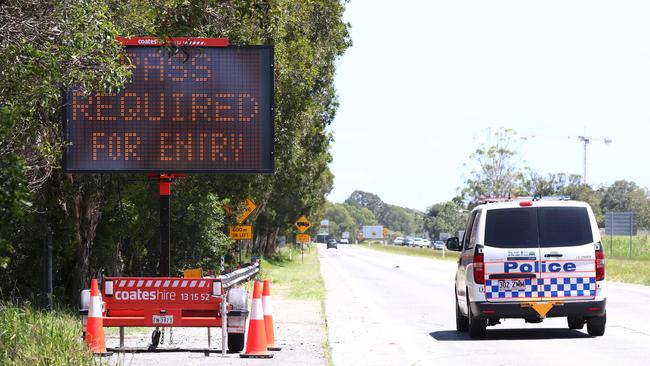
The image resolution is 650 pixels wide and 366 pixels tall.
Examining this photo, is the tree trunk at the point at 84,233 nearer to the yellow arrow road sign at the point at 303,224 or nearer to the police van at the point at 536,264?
the police van at the point at 536,264

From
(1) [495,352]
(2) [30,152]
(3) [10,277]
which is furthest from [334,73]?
(1) [495,352]

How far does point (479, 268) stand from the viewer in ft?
55.2

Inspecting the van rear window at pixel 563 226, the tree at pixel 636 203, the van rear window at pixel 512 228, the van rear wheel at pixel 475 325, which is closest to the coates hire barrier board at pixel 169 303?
the van rear wheel at pixel 475 325

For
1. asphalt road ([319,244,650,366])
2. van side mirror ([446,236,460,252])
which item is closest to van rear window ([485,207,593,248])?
asphalt road ([319,244,650,366])

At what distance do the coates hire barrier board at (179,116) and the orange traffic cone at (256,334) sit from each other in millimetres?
2529

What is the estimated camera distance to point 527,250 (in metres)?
16.8

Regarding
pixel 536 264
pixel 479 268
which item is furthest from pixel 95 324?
pixel 536 264

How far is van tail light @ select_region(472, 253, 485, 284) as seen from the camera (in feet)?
55.0

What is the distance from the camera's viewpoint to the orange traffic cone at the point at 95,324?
1393 cm

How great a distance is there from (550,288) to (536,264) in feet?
1.29

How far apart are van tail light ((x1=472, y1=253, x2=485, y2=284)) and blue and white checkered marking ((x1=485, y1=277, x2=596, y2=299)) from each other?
0.10 meters

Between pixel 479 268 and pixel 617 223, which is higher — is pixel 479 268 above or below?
below

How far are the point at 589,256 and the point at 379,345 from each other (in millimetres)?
3276

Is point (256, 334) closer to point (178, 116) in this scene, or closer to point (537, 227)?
point (178, 116)
